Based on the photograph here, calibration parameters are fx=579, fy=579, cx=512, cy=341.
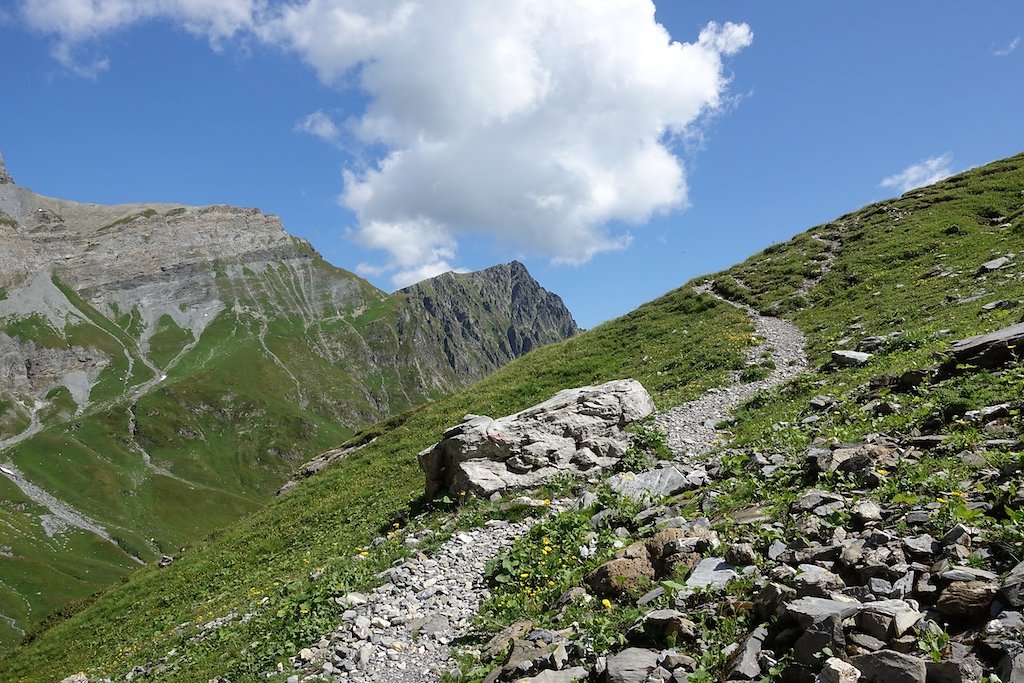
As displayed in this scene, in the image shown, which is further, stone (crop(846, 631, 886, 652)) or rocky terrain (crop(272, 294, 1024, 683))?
rocky terrain (crop(272, 294, 1024, 683))

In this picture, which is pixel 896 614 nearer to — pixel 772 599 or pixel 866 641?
pixel 866 641

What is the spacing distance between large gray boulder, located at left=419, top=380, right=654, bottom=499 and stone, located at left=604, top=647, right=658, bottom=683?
471 inches

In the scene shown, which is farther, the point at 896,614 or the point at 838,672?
the point at 896,614

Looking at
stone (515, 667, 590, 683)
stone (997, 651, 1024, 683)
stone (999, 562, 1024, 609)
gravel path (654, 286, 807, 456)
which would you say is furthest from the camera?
gravel path (654, 286, 807, 456)

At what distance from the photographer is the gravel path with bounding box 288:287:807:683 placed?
Result: 38.0 ft

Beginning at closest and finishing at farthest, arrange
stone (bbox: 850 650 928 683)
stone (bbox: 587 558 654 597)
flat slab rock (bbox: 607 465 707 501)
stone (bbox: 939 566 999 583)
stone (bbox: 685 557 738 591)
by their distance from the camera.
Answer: stone (bbox: 850 650 928 683)
stone (bbox: 939 566 999 583)
stone (bbox: 685 557 738 591)
stone (bbox: 587 558 654 597)
flat slab rock (bbox: 607 465 707 501)

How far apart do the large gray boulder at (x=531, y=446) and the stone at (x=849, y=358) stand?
8254 millimetres

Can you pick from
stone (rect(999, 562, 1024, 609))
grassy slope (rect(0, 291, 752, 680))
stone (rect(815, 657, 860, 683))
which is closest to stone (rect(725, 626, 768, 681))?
stone (rect(815, 657, 860, 683))

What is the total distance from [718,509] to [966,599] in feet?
20.7

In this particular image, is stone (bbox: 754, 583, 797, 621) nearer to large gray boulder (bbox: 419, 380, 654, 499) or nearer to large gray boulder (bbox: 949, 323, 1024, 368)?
large gray boulder (bbox: 949, 323, 1024, 368)

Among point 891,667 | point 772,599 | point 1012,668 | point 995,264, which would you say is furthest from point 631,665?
point 995,264

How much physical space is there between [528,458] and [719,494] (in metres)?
9.09

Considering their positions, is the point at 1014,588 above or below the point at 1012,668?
above

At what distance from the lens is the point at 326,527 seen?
87.2ft
